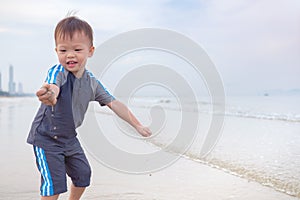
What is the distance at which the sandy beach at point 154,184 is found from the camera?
3.30 m

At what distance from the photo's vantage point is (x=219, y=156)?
504cm

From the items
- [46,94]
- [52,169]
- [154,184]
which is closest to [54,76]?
[46,94]

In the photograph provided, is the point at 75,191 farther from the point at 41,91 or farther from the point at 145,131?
the point at 41,91

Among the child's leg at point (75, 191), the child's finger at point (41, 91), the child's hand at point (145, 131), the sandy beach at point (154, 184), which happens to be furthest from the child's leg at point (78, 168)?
the child's finger at point (41, 91)

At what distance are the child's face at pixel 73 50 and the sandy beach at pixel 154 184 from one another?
133cm

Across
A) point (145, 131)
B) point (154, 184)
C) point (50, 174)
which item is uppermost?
point (145, 131)

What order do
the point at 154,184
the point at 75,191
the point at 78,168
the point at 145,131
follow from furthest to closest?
the point at 154,184, the point at 75,191, the point at 78,168, the point at 145,131

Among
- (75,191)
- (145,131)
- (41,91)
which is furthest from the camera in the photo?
(75,191)

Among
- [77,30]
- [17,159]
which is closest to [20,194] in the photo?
[17,159]

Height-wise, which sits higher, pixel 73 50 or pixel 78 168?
pixel 73 50

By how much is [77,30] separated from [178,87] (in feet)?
13.2

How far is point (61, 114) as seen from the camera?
96.7 inches

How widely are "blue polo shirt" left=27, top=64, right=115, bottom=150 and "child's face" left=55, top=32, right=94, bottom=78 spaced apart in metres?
0.06

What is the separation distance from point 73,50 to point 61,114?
1.43 ft
